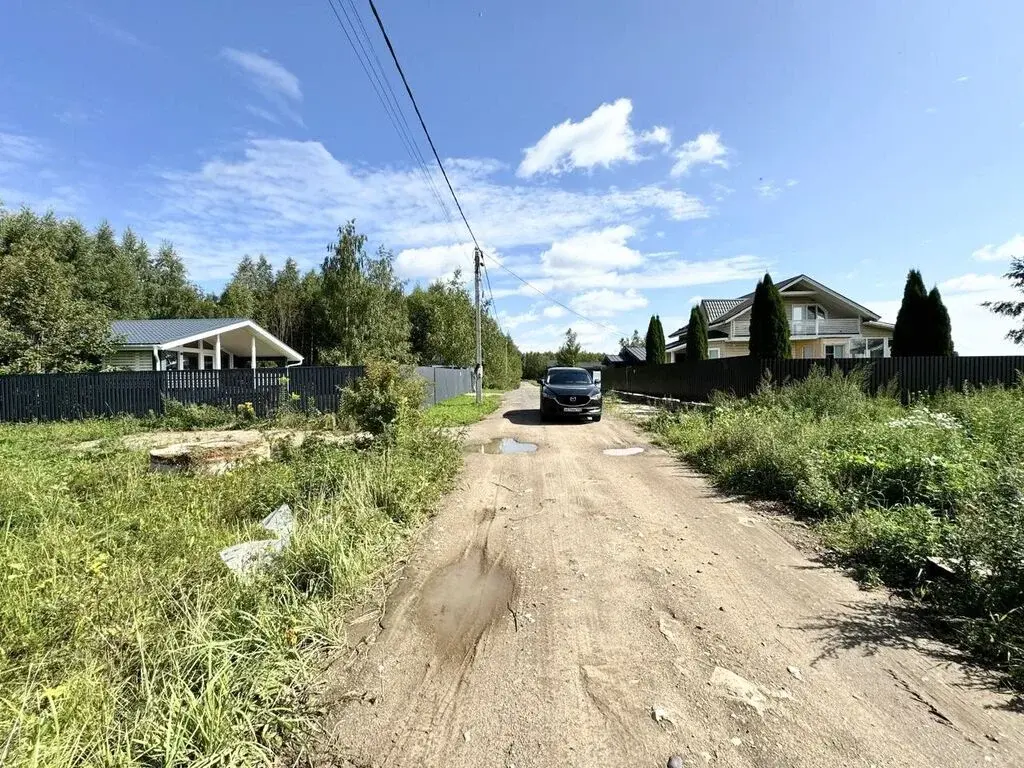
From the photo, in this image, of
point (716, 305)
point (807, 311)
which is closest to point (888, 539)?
point (807, 311)

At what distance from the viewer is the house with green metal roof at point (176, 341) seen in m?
18.7

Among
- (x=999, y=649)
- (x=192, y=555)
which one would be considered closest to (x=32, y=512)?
(x=192, y=555)

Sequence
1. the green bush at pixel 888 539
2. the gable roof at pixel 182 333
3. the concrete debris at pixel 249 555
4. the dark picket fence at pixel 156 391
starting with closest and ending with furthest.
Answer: the concrete debris at pixel 249 555 < the green bush at pixel 888 539 < the dark picket fence at pixel 156 391 < the gable roof at pixel 182 333

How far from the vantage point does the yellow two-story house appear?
99.2 feet

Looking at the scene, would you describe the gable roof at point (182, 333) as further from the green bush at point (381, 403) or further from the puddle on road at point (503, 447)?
the green bush at point (381, 403)

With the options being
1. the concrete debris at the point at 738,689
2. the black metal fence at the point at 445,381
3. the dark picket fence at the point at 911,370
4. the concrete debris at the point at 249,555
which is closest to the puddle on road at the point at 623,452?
the dark picket fence at the point at 911,370

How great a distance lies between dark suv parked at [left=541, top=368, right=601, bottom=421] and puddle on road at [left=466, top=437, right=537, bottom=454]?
3.21 metres

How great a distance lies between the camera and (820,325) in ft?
102

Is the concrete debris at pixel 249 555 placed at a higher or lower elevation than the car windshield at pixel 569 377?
lower

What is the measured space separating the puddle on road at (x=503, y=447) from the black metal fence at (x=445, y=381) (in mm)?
6296

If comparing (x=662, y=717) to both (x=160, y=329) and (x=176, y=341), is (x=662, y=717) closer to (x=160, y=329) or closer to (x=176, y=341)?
→ (x=176, y=341)

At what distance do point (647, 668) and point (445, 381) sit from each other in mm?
22013

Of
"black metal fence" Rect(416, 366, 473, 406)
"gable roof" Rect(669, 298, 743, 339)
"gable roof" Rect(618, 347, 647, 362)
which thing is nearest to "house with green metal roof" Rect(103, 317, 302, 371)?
"black metal fence" Rect(416, 366, 473, 406)

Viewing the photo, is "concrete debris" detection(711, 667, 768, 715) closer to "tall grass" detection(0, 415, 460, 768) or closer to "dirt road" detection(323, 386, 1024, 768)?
"dirt road" detection(323, 386, 1024, 768)
